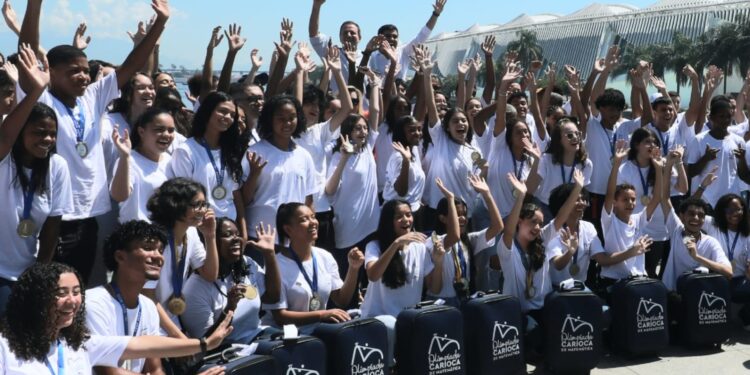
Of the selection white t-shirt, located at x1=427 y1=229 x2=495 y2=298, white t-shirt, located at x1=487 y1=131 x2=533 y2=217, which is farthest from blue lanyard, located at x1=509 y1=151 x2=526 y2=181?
white t-shirt, located at x1=427 y1=229 x2=495 y2=298

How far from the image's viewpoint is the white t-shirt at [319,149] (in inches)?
236

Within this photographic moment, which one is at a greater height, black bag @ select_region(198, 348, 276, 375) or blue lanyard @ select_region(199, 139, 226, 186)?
blue lanyard @ select_region(199, 139, 226, 186)

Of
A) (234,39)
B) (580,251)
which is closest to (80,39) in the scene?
(234,39)

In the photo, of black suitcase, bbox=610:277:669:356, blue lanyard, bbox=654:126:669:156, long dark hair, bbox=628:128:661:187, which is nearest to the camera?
black suitcase, bbox=610:277:669:356

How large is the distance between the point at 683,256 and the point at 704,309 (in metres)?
0.50

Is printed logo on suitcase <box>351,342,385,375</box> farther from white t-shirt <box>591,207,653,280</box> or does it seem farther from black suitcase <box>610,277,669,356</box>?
white t-shirt <box>591,207,653,280</box>

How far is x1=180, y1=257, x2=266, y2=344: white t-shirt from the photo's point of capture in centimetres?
438

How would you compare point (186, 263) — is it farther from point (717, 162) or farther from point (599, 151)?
point (717, 162)

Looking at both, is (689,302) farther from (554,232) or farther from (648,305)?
(554,232)

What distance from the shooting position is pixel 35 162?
3.96m

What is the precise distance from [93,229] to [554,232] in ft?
10.5

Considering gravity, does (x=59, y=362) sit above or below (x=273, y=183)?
below

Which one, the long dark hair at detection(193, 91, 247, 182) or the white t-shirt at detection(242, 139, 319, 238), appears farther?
the white t-shirt at detection(242, 139, 319, 238)

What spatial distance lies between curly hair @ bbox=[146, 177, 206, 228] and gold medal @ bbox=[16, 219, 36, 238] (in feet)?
2.01
